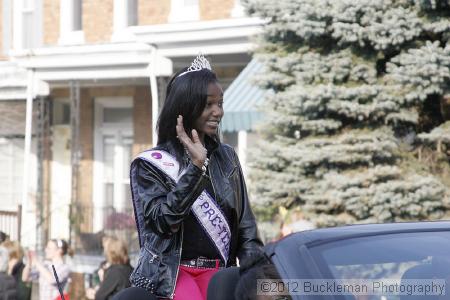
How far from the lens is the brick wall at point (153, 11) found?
1858 cm

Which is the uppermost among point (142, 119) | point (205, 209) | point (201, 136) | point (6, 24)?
point (6, 24)

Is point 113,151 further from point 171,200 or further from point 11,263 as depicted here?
point 171,200

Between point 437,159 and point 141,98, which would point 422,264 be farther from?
point 141,98

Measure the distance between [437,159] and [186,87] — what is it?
24.0 ft

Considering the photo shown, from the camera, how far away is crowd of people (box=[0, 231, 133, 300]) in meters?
10.1

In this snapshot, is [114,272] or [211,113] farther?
[114,272]

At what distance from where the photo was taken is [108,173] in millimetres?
20547

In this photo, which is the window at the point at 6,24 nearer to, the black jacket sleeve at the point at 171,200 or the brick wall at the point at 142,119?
the brick wall at the point at 142,119

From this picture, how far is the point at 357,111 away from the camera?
11008mm

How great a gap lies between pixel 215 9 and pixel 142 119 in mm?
3143

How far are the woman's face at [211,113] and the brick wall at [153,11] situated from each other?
558 inches

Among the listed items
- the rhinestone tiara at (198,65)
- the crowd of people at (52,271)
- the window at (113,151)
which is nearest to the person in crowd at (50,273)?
the crowd of people at (52,271)

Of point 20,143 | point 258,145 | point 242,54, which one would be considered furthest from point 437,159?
point 20,143

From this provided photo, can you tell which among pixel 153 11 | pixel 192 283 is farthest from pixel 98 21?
pixel 192 283
